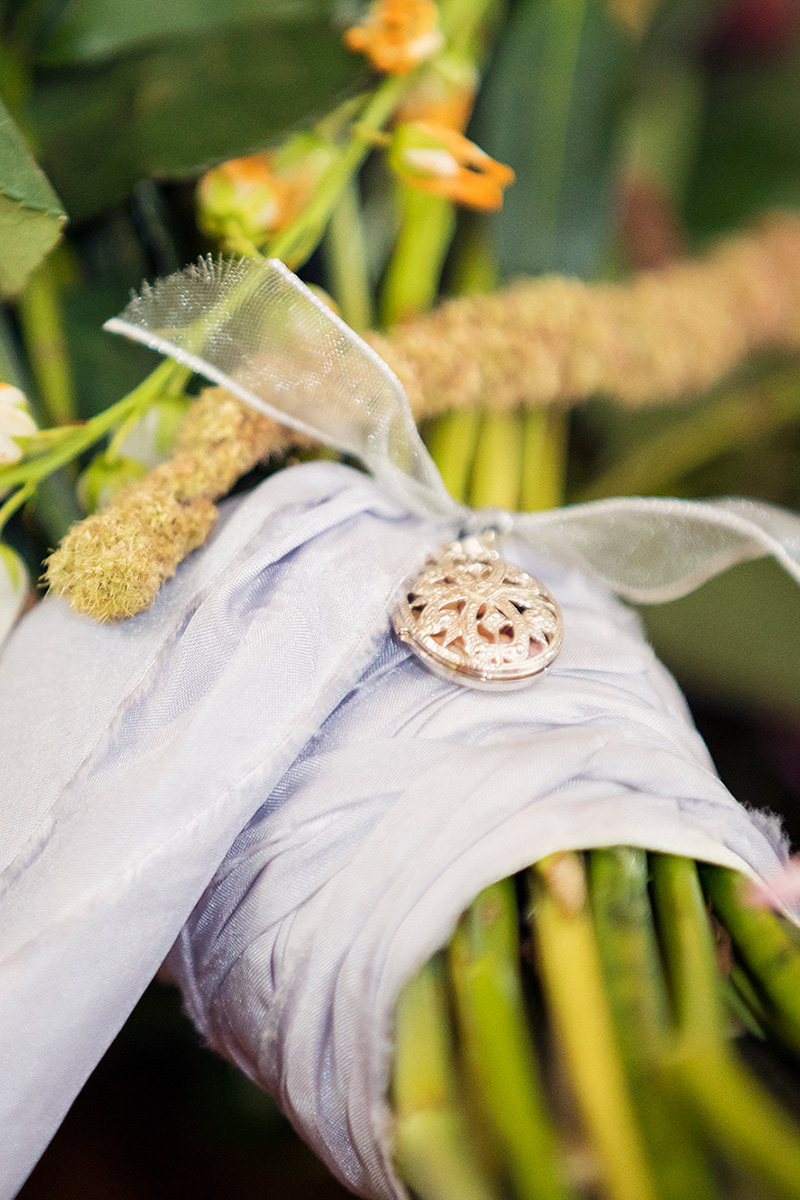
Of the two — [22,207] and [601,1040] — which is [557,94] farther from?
[601,1040]

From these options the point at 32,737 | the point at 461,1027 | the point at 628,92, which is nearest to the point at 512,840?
the point at 461,1027

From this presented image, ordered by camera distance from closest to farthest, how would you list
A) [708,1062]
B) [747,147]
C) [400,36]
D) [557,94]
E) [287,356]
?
[708,1062], [287,356], [400,36], [557,94], [747,147]

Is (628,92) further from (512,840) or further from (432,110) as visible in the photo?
(512,840)

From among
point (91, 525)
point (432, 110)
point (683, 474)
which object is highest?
point (432, 110)

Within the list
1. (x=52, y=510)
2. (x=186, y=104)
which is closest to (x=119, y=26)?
(x=186, y=104)

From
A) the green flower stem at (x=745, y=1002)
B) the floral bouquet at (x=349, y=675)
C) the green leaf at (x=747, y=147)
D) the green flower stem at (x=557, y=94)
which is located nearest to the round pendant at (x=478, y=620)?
the floral bouquet at (x=349, y=675)

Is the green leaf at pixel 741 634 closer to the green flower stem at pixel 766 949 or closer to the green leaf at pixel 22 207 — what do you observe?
the green flower stem at pixel 766 949

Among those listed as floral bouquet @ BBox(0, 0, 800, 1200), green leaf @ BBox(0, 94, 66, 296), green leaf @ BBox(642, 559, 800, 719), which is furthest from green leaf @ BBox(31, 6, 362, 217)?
green leaf @ BBox(642, 559, 800, 719)

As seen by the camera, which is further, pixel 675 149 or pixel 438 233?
pixel 675 149
